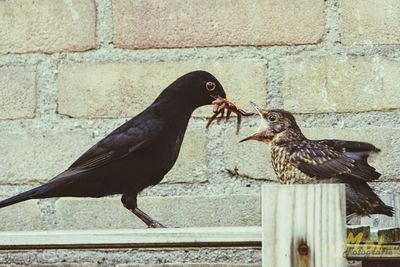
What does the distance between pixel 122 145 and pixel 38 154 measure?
288mm

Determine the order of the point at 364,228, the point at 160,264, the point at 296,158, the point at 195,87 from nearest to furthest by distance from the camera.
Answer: the point at 364,228 < the point at 296,158 < the point at 195,87 < the point at 160,264

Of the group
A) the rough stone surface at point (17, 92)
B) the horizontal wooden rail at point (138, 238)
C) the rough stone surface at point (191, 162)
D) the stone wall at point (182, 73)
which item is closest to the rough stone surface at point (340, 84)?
the stone wall at point (182, 73)

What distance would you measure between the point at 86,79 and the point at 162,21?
16cm

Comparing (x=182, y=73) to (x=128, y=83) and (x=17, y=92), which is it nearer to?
(x=128, y=83)

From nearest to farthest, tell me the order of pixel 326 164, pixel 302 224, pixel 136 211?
pixel 302 224 < pixel 326 164 < pixel 136 211

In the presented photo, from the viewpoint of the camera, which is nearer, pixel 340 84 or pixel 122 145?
pixel 122 145

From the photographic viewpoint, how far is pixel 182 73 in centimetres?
144

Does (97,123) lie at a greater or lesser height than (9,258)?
greater

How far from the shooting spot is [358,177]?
116 centimetres

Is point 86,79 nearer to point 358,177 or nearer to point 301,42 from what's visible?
→ point 301,42

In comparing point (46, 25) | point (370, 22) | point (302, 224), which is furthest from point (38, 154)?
point (302, 224)

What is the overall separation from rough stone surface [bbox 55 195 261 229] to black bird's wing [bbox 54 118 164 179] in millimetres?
206

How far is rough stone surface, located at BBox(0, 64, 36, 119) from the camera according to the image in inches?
57.6

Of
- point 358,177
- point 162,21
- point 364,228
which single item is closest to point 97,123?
point 162,21
